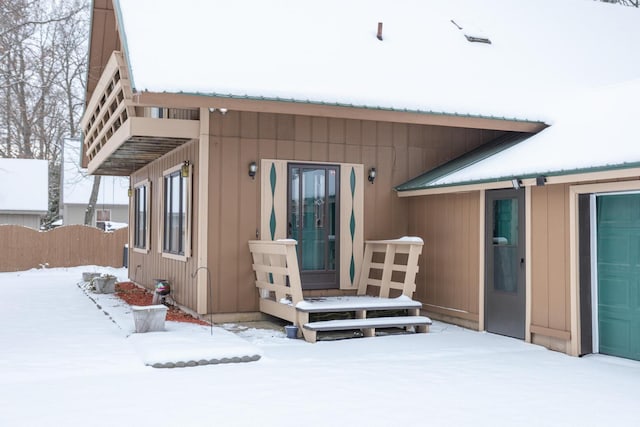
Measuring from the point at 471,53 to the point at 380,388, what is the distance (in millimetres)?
7286

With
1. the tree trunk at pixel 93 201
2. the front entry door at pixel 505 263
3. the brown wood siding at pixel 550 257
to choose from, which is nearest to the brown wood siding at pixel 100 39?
the front entry door at pixel 505 263

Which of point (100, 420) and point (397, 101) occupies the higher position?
point (397, 101)

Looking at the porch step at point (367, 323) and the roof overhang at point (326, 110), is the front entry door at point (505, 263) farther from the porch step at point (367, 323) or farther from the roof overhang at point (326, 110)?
the roof overhang at point (326, 110)

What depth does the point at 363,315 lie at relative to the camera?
8.19m

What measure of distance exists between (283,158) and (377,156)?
154 cm

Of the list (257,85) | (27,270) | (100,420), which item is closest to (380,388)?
(100,420)

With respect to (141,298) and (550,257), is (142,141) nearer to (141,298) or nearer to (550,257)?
(141,298)

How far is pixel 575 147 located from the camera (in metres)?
7.56

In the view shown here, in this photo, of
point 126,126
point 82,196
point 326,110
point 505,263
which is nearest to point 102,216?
point 82,196

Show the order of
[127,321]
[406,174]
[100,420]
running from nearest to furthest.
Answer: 1. [100,420]
2. [127,321]
3. [406,174]

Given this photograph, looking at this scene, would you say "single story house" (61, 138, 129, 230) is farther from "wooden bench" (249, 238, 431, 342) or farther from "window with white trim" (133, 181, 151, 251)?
"wooden bench" (249, 238, 431, 342)

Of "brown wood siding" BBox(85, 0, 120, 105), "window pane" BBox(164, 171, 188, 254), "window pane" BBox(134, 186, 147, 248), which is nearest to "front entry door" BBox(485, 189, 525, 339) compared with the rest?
"window pane" BBox(164, 171, 188, 254)

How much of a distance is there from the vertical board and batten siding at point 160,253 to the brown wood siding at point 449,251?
329cm

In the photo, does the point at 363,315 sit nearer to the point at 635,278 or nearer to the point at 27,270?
the point at 635,278
